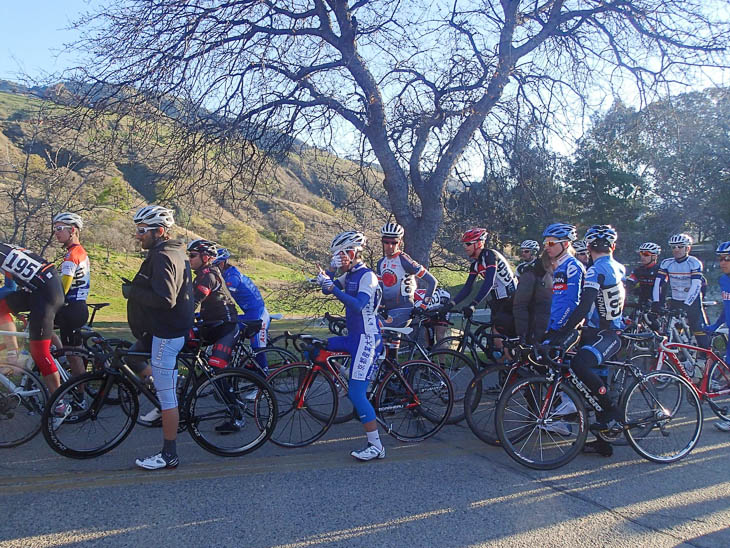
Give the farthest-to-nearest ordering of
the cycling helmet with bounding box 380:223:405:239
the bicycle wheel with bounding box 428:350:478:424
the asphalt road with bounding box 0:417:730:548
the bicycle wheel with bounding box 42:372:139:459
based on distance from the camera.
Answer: the cycling helmet with bounding box 380:223:405:239
the bicycle wheel with bounding box 428:350:478:424
the bicycle wheel with bounding box 42:372:139:459
the asphalt road with bounding box 0:417:730:548

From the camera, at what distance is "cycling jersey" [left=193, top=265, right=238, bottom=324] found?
579cm

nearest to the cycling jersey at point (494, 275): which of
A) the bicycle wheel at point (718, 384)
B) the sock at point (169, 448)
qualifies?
the bicycle wheel at point (718, 384)

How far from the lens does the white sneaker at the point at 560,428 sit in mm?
4992

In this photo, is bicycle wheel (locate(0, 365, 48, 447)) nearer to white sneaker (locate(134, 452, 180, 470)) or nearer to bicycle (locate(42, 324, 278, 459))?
bicycle (locate(42, 324, 278, 459))

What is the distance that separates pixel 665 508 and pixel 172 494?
12.2ft

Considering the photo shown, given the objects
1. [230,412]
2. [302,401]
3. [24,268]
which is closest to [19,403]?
[24,268]

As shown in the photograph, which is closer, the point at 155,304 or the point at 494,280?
the point at 155,304

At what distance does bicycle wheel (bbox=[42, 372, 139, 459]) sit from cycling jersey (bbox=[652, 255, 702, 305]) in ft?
25.4

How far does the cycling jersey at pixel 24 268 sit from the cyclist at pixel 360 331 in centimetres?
279

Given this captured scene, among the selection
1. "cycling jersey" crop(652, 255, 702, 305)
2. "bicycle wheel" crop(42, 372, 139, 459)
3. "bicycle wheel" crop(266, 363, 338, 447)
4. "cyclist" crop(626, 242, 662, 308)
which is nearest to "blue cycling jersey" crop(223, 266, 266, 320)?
"bicycle wheel" crop(266, 363, 338, 447)

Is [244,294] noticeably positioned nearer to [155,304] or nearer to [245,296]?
[245,296]

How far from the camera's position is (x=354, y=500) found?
4129 mm

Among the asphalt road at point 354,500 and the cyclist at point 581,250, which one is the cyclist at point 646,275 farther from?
the asphalt road at point 354,500

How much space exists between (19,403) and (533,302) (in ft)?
17.9
